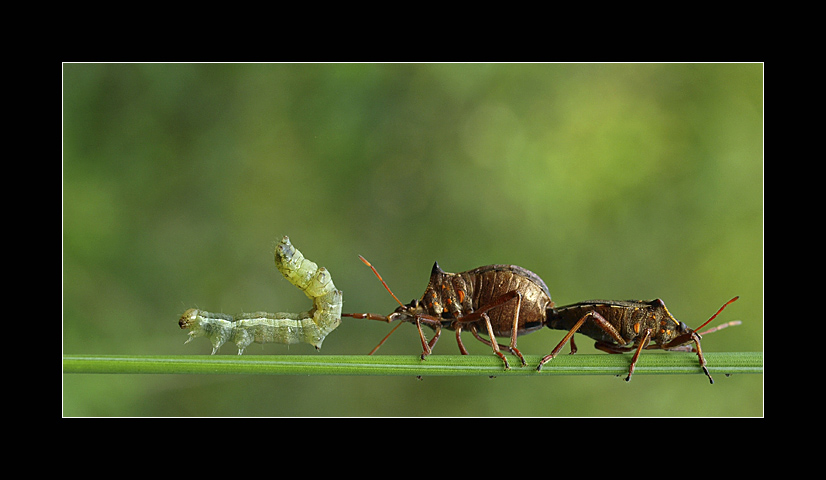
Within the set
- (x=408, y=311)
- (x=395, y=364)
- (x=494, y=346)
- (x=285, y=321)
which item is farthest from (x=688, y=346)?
(x=285, y=321)

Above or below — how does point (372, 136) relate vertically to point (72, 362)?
above

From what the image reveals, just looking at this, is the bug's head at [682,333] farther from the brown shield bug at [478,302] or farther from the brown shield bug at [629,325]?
the brown shield bug at [478,302]

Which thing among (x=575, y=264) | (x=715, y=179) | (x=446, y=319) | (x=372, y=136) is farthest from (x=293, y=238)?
(x=715, y=179)

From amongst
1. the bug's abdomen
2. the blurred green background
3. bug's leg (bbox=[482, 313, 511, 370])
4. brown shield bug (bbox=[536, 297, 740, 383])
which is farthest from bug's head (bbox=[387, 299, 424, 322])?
the blurred green background

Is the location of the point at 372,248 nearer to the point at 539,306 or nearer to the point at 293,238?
the point at 293,238

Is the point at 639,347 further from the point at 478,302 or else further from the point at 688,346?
the point at 478,302

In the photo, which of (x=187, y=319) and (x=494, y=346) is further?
(x=187, y=319)
